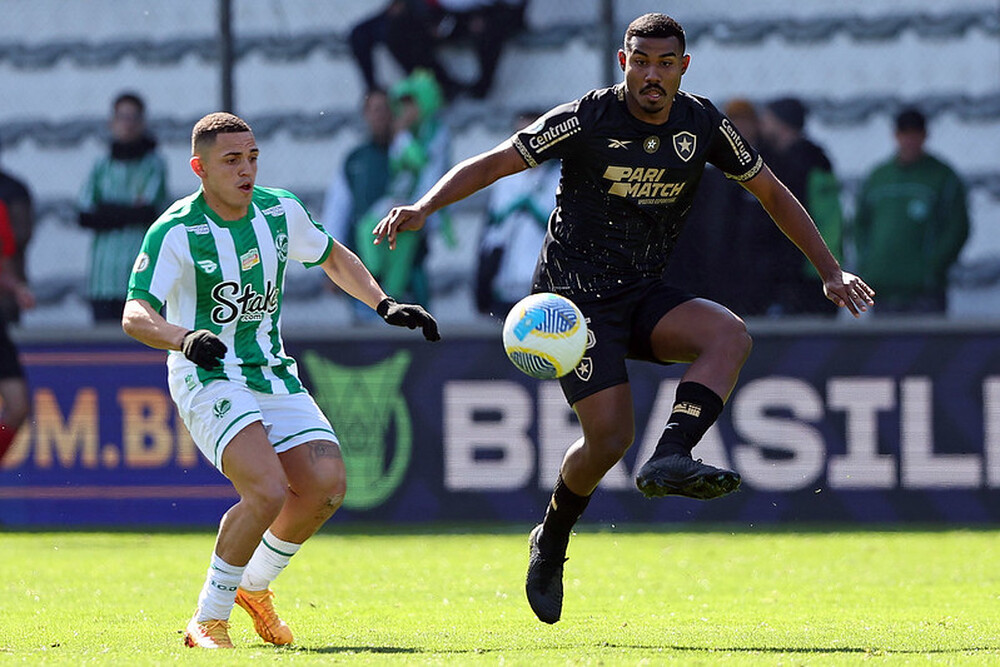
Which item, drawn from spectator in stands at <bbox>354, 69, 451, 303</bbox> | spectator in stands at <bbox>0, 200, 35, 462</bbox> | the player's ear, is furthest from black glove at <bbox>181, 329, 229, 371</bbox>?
spectator in stands at <bbox>0, 200, 35, 462</bbox>

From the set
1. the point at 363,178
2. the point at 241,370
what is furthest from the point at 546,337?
the point at 363,178

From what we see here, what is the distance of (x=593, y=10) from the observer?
12578 millimetres

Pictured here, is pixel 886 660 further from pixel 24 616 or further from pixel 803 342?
pixel 803 342

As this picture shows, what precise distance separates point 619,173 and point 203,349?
1836 millimetres

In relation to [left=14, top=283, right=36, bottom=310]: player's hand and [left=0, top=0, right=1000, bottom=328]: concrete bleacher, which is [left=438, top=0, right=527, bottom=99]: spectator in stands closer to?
[left=0, top=0, right=1000, bottom=328]: concrete bleacher

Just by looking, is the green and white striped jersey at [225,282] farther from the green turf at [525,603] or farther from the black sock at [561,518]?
the black sock at [561,518]

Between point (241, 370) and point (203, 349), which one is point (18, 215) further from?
point (203, 349)

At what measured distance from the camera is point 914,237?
36.7 ft

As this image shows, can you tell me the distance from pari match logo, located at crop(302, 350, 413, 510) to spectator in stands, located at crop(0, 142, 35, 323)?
2.34 metres

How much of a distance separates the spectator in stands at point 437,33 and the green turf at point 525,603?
349cm

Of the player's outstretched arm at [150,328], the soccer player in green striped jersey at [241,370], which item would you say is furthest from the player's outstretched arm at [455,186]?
the player's outstretched arm at [150,328]

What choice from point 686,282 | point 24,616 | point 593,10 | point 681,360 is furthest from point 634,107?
point 593,10

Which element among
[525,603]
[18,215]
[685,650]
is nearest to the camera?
[685,650]

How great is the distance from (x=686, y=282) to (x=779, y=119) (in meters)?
1.30
